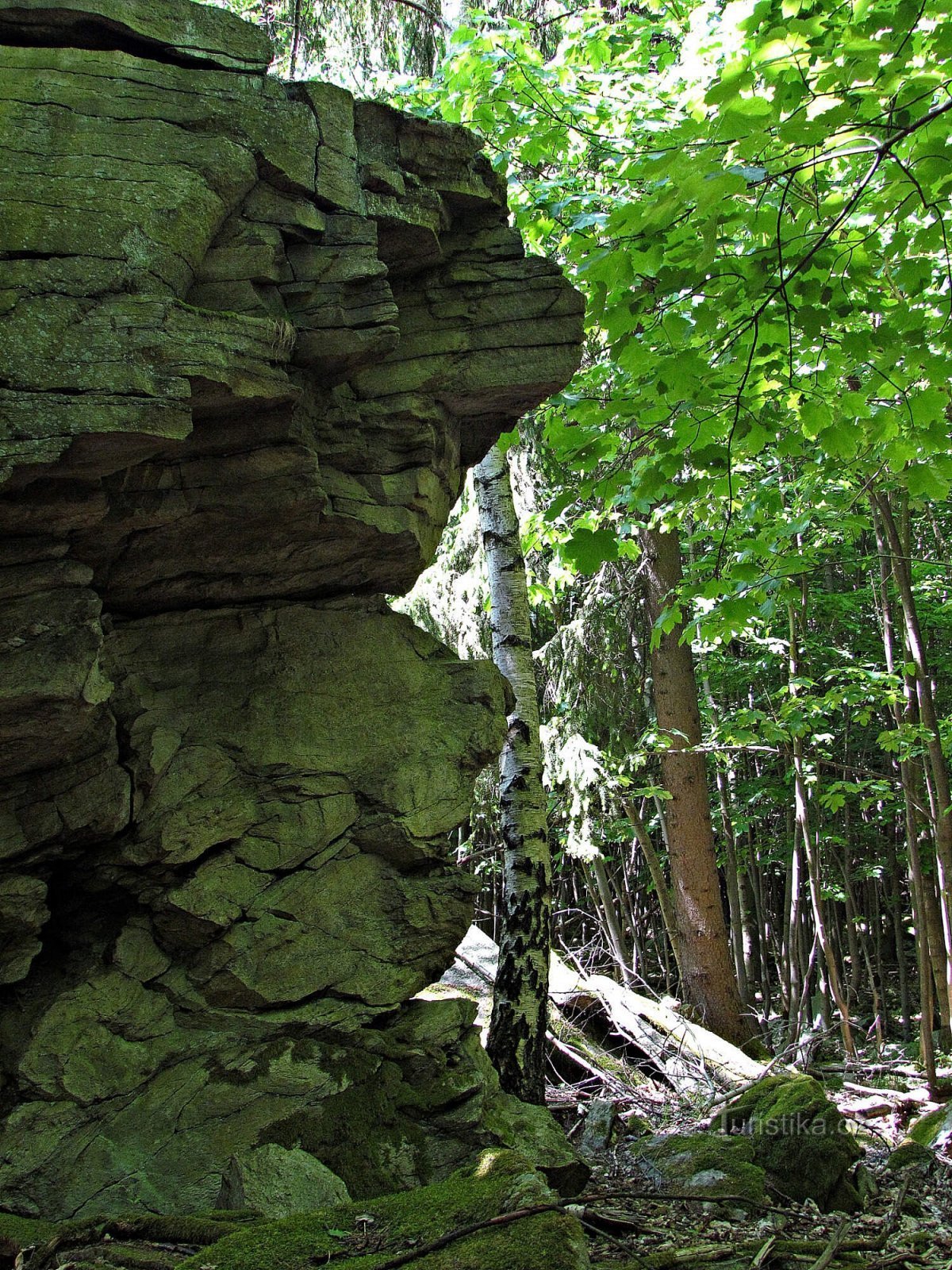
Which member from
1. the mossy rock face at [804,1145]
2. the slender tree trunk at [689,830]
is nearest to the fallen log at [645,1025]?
the slender tree trunk at [689,830]

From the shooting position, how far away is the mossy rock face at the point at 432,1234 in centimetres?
291

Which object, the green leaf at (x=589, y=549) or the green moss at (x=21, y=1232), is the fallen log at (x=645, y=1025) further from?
the green moss at (x=21, y=1232)

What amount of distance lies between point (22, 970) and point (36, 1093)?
1.91ft

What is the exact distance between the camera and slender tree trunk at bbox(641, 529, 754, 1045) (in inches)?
377

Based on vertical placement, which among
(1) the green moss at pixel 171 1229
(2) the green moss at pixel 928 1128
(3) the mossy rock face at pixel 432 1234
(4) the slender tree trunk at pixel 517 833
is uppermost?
(4) the slender tree trunk at pixel 517 833

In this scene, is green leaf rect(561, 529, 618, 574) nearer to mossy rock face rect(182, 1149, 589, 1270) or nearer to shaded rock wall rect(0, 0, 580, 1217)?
shaded rock wall rect(0, 0, 580, 1217)

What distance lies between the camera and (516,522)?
7.80 m

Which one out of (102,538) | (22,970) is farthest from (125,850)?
(102,538)

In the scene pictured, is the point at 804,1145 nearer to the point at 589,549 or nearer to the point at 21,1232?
the point at 589,549

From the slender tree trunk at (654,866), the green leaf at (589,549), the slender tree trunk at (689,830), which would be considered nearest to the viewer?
the green leaf at (589,549)

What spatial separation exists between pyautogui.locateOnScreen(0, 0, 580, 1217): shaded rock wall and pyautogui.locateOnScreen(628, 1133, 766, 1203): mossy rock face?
0.78 meters

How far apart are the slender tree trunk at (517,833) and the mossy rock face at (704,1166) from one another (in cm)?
82

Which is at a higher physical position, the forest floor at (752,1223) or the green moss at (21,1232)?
the green moss at (21,1232)

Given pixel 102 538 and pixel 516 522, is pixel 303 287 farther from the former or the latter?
pixel 516 522
